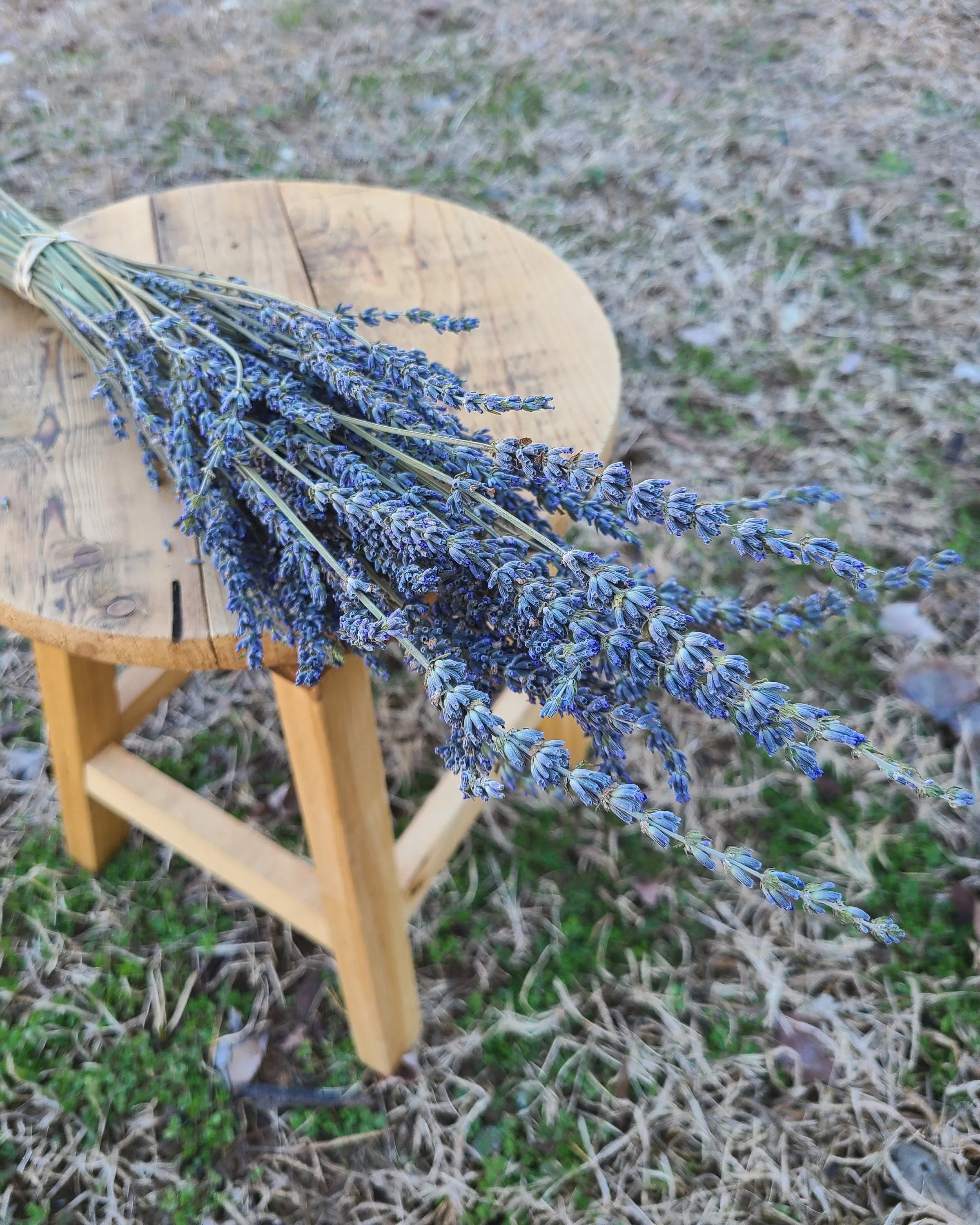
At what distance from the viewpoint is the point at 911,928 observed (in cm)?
137

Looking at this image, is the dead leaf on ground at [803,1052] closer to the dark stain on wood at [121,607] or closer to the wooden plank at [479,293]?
the wooden plank at [479,293]

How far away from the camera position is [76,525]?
87 cm

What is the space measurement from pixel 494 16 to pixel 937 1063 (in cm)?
358

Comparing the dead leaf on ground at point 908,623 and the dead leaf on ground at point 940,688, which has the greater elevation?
the dead leaf on ground at point 908,623

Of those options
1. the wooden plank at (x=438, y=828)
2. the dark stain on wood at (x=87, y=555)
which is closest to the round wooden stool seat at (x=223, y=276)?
the dark stain on wood at (x=87, y=555)

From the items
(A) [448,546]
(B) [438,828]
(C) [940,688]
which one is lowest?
(C) [940,688]

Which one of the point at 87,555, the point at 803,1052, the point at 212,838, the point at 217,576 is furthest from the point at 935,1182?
the point at 87,555

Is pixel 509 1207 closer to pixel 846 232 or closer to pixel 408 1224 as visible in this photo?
pixel 408 1224

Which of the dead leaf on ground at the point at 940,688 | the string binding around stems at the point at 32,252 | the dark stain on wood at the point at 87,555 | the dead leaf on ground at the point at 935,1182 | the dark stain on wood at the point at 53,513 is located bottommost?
the dead leaf on ground at the point at 935,1182

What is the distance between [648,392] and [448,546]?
1676 mm

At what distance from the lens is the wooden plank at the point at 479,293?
3.19 feet

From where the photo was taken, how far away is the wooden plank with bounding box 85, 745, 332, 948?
3.74 feet

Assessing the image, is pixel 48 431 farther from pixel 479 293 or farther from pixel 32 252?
pixel 479 293

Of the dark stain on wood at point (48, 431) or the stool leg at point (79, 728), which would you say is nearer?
the dark stain on wood at point (48, 431)
